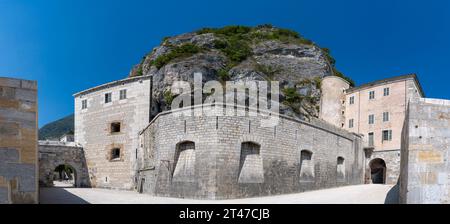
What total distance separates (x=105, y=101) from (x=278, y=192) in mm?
17445

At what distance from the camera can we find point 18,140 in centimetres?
780

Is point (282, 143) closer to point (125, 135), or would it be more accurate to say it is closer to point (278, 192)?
point (278, 192)

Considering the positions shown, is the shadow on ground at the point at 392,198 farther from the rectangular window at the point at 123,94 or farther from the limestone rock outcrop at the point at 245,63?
the rectangular window at the point at 123,94

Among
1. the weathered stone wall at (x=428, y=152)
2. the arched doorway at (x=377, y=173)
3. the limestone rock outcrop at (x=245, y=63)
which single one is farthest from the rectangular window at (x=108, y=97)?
the weathered stone wall at (x=428, y=152)

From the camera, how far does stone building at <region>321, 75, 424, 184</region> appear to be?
3173 cm

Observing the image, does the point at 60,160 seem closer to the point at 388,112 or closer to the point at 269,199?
the point at 269,199

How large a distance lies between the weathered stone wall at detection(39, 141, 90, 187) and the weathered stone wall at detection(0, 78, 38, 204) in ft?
76.1

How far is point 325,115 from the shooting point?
38.3 metres

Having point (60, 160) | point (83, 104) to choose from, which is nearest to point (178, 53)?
point (83, 104)

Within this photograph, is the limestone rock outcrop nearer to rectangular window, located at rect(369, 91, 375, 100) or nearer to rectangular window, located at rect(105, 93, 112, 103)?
rectangular window, located at rect(105, 93, 112, 103)

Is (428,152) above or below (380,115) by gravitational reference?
below

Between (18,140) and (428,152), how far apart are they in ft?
31.7
